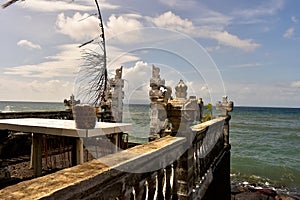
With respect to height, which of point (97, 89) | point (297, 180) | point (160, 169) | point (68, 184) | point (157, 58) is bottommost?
point (297, 180)

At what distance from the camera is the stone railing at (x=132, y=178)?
4.89 feet

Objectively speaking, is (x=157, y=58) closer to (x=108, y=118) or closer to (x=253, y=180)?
(x=108, y=118)

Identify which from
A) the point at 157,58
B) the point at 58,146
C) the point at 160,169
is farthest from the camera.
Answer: the point at 58,146

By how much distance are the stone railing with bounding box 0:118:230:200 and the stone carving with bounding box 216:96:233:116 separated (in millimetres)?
4061

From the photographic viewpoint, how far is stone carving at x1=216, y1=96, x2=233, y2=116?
8.78 metres

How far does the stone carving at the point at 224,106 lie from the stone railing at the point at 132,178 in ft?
13.3

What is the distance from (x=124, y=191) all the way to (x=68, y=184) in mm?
682

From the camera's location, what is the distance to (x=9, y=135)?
6574 millimetres

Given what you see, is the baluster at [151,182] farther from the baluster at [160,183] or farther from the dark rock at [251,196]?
the dark rock at [251,196]

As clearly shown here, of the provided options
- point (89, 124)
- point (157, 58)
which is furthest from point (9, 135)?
point (157, 58)

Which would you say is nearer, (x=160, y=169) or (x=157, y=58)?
(x=160, y=169)

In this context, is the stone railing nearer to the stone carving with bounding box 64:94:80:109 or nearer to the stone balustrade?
the stone carving with bounding box 64:94:80:109

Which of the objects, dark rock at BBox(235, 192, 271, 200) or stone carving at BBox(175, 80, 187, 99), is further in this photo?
dark rock at BBox(235, 192, 271, 200)

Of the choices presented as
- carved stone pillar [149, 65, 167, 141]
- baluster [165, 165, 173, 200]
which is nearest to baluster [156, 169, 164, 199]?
baluster [165, 165, 173, 200]
